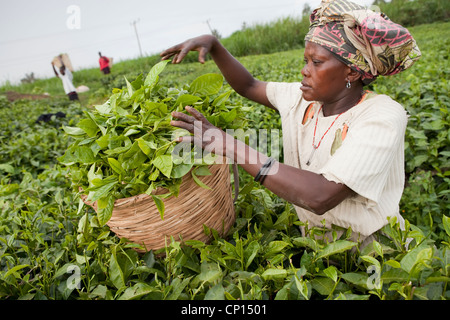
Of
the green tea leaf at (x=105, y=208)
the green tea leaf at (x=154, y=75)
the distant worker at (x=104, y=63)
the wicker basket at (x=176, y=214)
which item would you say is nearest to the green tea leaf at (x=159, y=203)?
the wicker basket at (x=176, y=214)

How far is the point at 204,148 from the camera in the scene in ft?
3.57

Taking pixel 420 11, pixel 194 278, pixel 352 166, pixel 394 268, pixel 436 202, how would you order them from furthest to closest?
pixel 420 11 → pixel 436 202 → pixel 352 166 → pixel 194 278 → pixel 394 268

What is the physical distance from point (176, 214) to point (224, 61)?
0.95 metres

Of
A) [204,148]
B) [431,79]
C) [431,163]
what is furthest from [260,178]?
[431,79]

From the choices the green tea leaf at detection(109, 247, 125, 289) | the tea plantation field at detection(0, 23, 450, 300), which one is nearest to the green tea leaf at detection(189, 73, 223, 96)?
the tea plantation field at detection(0, 23, 450, 300)

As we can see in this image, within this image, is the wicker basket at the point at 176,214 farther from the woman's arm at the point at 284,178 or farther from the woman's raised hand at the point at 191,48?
the woman's raised hand at the point at 191,48

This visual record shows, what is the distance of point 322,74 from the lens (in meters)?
1.33

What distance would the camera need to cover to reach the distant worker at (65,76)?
28.4 ft

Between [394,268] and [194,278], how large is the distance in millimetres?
586

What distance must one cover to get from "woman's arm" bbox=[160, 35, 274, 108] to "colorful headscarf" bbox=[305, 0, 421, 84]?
19.1 inches

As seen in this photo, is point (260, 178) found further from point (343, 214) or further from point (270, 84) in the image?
point (270, 84)

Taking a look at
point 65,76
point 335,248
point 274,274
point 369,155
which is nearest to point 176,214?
point 274,274

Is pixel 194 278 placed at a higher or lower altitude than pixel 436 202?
higher

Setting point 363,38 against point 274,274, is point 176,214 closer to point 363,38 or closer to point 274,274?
point 274,274
